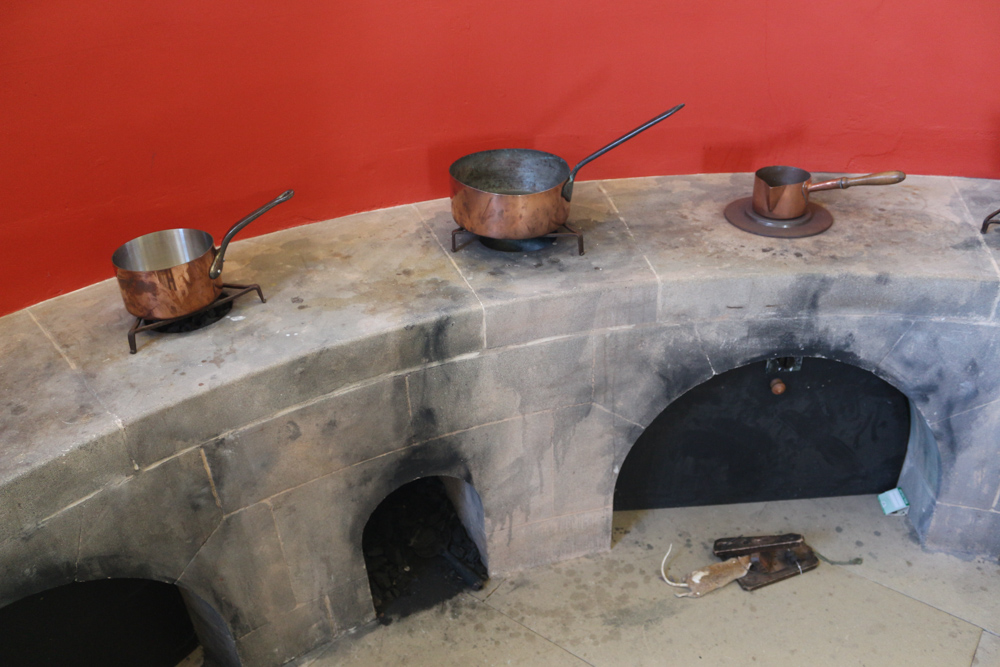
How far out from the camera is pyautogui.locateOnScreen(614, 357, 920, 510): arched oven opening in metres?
4.24

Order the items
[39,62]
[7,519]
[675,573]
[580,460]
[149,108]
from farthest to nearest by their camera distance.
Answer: [675,573]
[580,460]
[149,108]
[39,62]
[7,519]

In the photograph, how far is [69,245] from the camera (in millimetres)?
3494

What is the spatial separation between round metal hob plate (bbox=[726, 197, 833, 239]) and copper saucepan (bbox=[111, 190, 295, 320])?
2240mm

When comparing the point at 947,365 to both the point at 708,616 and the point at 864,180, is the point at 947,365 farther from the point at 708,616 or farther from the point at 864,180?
the point at 708,616

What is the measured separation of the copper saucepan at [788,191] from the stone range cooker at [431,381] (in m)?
0.19

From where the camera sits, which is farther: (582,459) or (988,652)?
(582,459)

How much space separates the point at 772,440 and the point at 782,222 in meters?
1.23

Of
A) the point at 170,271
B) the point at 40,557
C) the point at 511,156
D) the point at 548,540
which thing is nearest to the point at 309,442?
the point at 170,271

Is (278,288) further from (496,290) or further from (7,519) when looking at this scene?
(7,519)

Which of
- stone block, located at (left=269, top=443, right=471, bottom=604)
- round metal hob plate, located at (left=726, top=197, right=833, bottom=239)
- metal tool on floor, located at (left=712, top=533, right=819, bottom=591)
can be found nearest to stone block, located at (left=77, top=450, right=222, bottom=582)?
stone block, located at (left=269, top=443, right=471, bottom=604)

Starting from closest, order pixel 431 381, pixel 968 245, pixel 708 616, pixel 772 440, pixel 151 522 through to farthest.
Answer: pixel 151 522 → pixel 431 381 → pixel 968 245 → pixel 708 616 → pixel 772 440

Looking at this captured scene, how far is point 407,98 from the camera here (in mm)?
4031

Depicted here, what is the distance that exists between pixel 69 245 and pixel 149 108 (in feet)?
2.28

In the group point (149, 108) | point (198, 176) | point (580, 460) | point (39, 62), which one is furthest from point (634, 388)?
point (39, 62)
